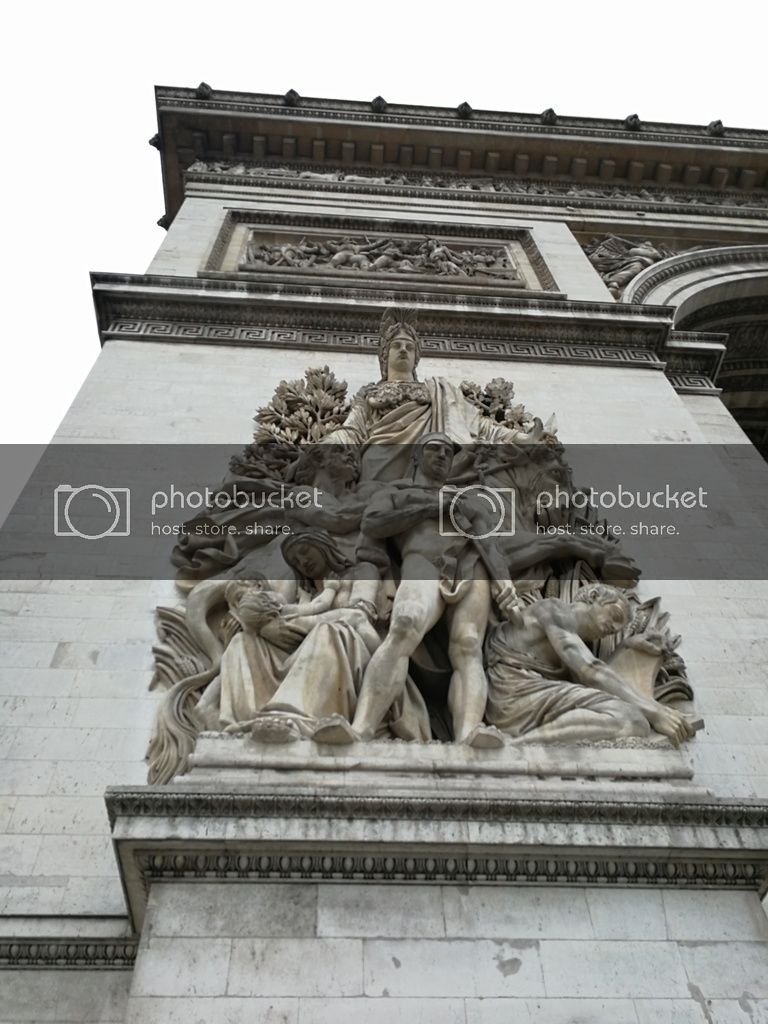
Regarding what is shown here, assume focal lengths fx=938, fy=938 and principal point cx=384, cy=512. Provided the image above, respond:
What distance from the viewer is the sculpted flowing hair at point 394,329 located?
763 centimetres

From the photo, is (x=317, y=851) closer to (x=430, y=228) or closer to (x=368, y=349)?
(x=368, y=349)

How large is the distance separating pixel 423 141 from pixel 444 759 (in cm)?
1131

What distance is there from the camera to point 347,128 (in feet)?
43.9

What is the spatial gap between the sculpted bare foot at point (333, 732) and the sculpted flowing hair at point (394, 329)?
152 inches

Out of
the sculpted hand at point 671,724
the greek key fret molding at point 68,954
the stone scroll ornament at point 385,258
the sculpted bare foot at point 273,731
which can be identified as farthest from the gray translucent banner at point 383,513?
the stone scroll ornament at point 385,258

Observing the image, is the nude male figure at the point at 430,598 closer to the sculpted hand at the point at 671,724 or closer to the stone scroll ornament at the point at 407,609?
the stone scroll ornament at the point at 407,609

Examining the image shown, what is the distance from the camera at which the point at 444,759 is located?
4180mm

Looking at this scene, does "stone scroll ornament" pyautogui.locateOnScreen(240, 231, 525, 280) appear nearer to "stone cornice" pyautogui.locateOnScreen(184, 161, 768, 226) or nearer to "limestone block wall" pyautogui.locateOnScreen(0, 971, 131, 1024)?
"stone cornice" pyautogui.locateOnScreen(184, 161, 768, 226)

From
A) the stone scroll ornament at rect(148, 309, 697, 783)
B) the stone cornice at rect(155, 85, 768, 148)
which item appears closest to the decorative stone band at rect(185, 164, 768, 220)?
the stone cornice at rect(155, 85, 768, 148)

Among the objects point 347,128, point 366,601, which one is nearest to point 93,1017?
point 366,601

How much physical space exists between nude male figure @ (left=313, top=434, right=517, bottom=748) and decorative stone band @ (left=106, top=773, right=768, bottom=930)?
45cm

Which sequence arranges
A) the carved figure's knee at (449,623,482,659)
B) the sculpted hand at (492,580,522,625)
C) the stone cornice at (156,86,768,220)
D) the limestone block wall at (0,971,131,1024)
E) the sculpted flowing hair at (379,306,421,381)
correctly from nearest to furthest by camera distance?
the limestone block wall at (0,971,131,1024) → the carved figure's knee at (449,623,482,659) → the sculpted hand at (492,580,522,625) → the sculpted flowing hair at (379,306,421,381) → the stone cornice at (156,86,768,220)

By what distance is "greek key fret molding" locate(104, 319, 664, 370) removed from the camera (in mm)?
8625

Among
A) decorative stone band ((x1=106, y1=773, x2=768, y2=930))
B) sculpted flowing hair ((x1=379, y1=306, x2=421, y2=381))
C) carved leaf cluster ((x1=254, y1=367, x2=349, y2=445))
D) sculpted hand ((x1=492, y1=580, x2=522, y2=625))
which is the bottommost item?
decorative stone band ((x1=106, y1=773, x2=768, y2=930))
